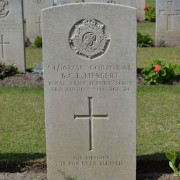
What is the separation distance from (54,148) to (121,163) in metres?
0.67

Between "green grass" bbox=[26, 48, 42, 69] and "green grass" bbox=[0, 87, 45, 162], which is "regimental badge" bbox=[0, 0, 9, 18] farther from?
"green grass" bbox=[0, 87, 45, 162]

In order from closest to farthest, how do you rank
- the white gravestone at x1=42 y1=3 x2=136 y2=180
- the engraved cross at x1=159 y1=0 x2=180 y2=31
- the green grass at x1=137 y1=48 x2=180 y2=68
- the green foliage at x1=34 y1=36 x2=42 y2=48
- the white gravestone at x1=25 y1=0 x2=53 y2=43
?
the white gravestone at x1=42 y1=3 x2=136 y2=180
the green grass at x1=137 y1=48 x2=180 y2=68
the engraved cross at x1=159 y1=0 x2=180 y2=31
the green foliage at x1=34 y1=36 x2=42 y2=48
the white gravestone at x1=25 y1=0 x2=53 y2=43

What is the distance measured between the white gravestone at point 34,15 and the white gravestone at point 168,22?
3087 mm

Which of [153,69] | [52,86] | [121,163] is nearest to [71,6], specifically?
[52,86]

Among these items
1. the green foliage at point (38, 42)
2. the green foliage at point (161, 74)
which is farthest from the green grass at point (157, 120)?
the green foliage at point (38, 42)

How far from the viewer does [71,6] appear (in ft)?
15.5

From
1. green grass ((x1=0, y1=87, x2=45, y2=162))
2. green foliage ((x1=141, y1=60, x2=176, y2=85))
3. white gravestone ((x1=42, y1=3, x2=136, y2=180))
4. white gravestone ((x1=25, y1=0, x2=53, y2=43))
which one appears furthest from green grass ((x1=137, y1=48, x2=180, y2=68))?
white gravestone ((x1=42, y1=3, x2=136, y2=180))

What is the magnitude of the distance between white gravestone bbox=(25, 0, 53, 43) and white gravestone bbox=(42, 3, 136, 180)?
10.1 metres

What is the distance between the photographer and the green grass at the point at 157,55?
12.4m

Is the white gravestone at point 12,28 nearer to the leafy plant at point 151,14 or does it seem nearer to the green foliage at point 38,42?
the green foliage at point 38,42

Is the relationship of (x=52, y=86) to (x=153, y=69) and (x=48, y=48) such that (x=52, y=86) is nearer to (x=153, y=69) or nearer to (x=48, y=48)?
(x=48, y=48)

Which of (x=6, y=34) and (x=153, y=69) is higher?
(x=6, y=34)

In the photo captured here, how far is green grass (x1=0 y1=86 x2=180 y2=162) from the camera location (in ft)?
21.0

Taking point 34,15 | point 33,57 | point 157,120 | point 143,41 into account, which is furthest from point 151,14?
point 157,120
